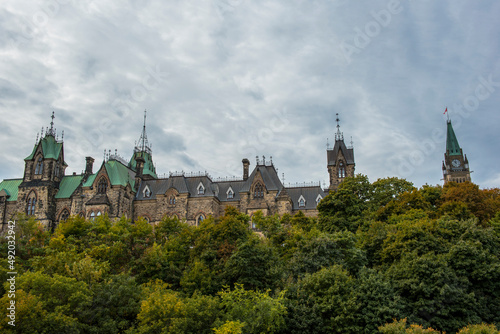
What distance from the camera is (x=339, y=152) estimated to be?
64.4 m

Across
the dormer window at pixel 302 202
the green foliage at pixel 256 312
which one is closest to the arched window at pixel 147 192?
the dormer window at pixel 302 202

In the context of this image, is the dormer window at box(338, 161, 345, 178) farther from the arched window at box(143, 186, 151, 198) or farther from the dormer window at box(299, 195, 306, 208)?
A: the arched window at box(143, 186, 151, 198)

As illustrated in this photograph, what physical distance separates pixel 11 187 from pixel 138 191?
20331 millimetres

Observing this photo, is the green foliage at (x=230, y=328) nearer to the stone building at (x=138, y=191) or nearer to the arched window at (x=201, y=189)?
the stone building at (x=138, y=191)

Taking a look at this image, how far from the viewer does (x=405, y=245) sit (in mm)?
31578

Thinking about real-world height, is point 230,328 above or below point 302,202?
below

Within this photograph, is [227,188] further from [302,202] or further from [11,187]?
[11,187]

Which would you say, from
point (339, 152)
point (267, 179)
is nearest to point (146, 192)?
point (267, 179)

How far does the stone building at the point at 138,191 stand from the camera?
58625 mm

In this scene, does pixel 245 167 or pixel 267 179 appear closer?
pixel 267 179

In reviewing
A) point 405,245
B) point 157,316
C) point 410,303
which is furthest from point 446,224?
point 157,316

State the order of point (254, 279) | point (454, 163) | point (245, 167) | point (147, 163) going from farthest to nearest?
point (454, 163) < point (147, 163) < point (245, 167) < point (254, 279)

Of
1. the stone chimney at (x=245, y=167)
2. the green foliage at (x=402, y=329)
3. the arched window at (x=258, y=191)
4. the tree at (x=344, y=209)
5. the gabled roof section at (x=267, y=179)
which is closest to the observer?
the green foliage at (x=402, y=329)

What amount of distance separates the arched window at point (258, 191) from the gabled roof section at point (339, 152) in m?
12.0
